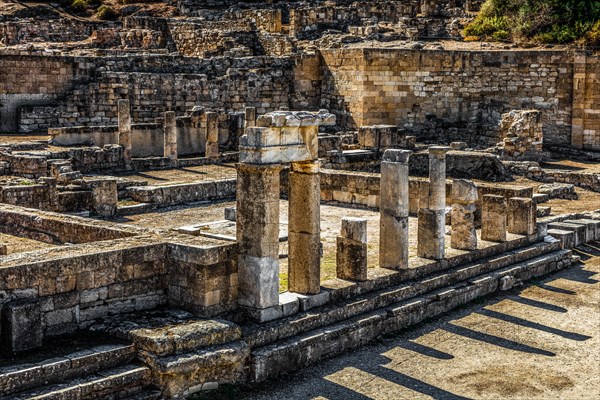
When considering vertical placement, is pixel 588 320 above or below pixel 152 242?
below

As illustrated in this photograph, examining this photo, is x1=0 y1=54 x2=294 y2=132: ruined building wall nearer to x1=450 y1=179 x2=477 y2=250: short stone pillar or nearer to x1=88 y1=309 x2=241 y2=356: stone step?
x1=450 y1=179 x2=477 y2=250: short stone pillar

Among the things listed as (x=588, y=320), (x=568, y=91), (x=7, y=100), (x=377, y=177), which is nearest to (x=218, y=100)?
(x=7, y=100)

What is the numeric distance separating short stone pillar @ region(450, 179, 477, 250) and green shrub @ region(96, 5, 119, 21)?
115ft

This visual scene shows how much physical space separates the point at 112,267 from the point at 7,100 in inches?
773

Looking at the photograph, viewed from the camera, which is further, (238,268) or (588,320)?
(588,320)

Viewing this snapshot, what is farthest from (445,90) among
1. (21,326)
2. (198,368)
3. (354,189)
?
(21,326)

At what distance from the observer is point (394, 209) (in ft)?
43.8

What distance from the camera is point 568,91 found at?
2978 centimetres

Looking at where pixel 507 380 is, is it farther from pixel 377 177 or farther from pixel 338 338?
pixel 377 177

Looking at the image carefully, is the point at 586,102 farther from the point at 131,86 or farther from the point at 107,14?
the point at 107,14

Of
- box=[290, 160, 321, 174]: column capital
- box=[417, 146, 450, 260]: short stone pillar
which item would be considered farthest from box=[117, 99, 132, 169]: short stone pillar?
box=[290, 160, 321, 174]: column capital

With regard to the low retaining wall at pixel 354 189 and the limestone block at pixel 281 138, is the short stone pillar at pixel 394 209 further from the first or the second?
the low retaining wall at pixel 354 189

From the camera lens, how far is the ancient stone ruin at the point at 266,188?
10.1 meters

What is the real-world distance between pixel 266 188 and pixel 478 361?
3.31 m
